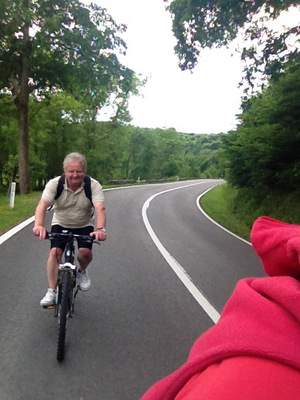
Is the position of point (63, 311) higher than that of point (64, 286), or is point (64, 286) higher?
point (64, 286)

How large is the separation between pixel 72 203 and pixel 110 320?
62.7 inches

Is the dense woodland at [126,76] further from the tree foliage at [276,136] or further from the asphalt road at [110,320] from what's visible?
the asphalt road at [110,320]

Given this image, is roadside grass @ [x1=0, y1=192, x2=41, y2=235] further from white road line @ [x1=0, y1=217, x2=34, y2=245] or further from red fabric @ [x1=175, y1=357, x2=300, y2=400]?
red fabric @ [x1=175, y1=357, x2=300, y2=400]

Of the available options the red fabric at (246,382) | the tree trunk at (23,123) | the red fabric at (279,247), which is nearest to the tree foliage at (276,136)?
the tree trunk at (23,123)

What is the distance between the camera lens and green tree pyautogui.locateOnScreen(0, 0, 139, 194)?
57.2ft

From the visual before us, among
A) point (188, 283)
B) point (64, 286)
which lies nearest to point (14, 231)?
point (188, 283)

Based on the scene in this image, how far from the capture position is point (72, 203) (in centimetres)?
461

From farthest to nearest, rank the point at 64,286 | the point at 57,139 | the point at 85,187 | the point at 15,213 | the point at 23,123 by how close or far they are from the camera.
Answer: the point at 57,139
the point at 23,123
the point at 15,213
the point at 85,187
the point at 64,286

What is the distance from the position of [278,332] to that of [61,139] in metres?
41.1

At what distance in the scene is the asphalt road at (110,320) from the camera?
3.41 meters

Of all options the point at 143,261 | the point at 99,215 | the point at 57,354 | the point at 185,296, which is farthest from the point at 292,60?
the point at 57,354

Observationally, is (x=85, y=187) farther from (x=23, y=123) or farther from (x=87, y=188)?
(x=23, y=123)

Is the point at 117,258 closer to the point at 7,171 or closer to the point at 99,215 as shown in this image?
the point at 99,215

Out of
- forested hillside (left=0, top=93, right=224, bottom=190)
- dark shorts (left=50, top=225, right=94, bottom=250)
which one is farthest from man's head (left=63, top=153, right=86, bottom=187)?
forested hillside (left=0, top=93, right=224, bottom=190)
